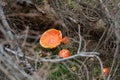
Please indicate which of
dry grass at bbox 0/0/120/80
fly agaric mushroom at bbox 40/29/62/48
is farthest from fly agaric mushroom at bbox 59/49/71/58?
fly agaric mushroom at bbox 40/29/62/48

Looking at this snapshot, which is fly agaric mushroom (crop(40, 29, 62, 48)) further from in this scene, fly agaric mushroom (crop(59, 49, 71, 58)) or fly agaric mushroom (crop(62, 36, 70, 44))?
fly agaric mushroom (crop(59, 49, 71, 58))

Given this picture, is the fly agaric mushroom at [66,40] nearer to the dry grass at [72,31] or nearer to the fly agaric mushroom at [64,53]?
the dry grass at [72,31]

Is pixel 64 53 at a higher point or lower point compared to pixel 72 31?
lower

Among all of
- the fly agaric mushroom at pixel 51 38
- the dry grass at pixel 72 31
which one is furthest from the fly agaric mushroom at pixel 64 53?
the fly agaric mushroom at pixel 51 38

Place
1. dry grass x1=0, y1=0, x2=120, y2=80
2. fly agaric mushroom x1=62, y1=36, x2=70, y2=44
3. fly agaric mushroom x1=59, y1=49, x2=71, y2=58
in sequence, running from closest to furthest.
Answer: dry grass x1=0, y1=0, x2=120, y2=80
fly agaric mushroom x1=59, y1=49, x2=71, y2=58
fly agaric mushroom x1=62, y1=36, x2=70, y2=44

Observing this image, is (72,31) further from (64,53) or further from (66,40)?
(64,53)

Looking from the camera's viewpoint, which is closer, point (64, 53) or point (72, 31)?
point (64, 53)

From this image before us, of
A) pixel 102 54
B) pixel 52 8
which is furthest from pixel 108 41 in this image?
pixel 52 8

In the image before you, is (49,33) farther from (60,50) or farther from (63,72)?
(63,72)

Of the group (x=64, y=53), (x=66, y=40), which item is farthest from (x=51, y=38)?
(x=64, y=53)

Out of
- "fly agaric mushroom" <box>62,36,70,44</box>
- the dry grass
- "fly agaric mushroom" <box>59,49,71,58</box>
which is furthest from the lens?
"fly agaric mushroom" <box>62,36,70,44</box>
